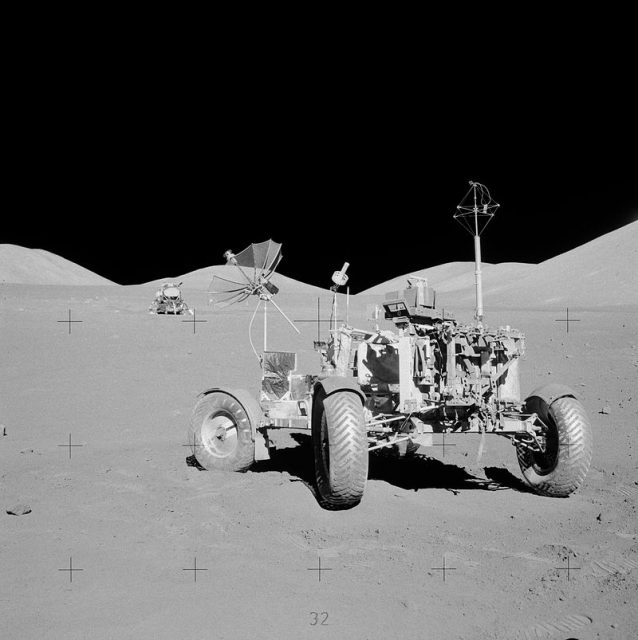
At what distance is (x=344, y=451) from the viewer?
18.7ft

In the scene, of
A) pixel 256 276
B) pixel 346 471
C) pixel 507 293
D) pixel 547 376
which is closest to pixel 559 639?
pixel 346 471

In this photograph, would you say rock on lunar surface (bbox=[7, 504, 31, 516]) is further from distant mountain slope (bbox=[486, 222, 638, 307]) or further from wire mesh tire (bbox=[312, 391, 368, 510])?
distant mountain slope (bbox=[486, 222, 638, 307])

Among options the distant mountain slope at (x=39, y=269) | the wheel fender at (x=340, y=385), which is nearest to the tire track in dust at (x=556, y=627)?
the wheel fender at (x=340, y=385)

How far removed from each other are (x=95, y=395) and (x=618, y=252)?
5054 centimetres

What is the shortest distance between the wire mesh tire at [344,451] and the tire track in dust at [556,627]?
6.88 ft

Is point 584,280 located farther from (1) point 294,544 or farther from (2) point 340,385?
(1) point 294,544

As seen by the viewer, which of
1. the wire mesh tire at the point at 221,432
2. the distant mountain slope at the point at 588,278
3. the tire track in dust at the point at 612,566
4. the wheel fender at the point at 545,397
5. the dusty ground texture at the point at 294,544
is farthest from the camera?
the distant mountain slope at the point at 588,278

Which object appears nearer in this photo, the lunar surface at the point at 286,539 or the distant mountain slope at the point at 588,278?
the lunar surface at the point at 286,539

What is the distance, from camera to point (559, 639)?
3.74m

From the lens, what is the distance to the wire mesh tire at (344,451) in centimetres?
571

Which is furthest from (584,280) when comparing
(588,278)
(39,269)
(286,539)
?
(39,269)

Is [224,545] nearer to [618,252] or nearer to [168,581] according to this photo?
[168,581]

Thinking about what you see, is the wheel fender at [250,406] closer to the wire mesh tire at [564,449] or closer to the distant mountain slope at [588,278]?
the wire mesh tire at [564,449]

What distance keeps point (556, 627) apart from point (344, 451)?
7.63ft
